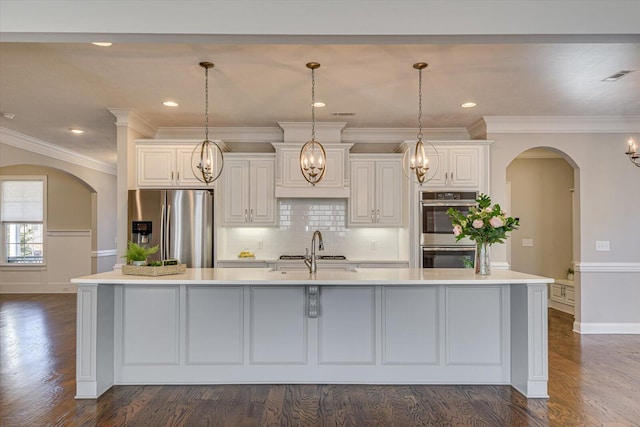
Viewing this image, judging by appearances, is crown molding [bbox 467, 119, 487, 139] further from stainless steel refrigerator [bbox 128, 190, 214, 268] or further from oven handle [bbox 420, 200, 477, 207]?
stainless steel refrigerator [bbox 128, 190, 214, 268]

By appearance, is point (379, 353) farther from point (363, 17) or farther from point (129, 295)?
point (363, 17)

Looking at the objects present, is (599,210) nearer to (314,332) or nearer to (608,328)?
(608,328)

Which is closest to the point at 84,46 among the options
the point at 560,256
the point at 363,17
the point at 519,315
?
the point at 363,17

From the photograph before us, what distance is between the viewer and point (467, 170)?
220 inches

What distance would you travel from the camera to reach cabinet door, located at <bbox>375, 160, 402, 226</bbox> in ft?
19.3

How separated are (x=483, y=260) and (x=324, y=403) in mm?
1746

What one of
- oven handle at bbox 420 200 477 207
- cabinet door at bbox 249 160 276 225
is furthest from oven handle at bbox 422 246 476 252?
cabinet door at bbox 249 160 276 225

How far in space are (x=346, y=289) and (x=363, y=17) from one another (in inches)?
82.7

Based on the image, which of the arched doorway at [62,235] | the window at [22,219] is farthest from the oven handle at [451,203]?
the window at [22,219]

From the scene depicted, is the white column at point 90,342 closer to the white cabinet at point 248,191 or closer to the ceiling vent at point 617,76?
the white cabinet at point 248,191

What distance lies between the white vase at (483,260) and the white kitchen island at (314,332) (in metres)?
0.08

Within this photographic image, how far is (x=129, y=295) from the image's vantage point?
3.60m

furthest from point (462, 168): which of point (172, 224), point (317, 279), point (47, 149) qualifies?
point (47, 149)

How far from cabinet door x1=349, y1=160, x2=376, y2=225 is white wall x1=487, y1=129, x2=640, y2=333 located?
5.09ft
